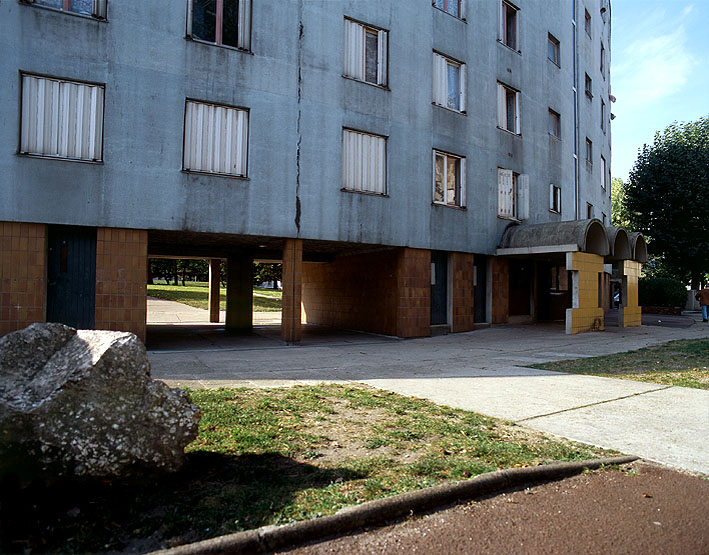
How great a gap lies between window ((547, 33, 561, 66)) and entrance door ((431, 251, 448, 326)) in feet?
38.0

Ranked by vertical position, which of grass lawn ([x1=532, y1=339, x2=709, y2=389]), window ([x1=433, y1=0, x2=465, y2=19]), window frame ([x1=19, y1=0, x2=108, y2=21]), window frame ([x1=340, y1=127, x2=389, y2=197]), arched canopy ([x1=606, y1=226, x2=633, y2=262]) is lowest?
grass lawn ([x1=532, y1=339, x2=709, y2=389])

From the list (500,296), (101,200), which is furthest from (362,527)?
(500,296)

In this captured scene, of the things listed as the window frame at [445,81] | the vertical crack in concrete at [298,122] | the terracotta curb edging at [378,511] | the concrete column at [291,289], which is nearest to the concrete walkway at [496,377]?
the concrete column at [291,289]

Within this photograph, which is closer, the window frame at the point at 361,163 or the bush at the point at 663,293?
the window frame at the point at 361,163

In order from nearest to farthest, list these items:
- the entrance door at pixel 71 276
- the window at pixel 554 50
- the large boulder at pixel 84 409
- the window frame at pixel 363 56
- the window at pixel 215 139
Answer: the large boulder at pixel 84 409 → the entrance door at pixel 71 276 → the window at pixel 215 139 → the window frame at pixel 363 56 → the window at pixel 554 50

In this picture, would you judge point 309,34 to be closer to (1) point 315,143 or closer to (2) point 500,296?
(1) point 315,143

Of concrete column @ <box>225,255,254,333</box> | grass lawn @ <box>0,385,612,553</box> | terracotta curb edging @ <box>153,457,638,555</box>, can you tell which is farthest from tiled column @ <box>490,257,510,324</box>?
terracotta curb edging @ <box>153,457,638,555</box>

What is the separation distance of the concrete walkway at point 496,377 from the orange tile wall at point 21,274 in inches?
99.4

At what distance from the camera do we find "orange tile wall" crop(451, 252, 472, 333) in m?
16.3

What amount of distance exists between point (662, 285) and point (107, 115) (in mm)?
31038

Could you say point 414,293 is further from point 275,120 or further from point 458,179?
point 275,120

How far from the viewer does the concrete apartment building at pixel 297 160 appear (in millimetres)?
10484

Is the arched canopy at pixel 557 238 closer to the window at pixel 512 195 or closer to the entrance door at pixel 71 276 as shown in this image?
the window at pixel 512 195

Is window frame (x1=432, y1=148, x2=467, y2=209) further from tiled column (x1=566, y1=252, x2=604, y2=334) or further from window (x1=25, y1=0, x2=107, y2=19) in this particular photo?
window (x1=25, y1=0, x2=107, y2=19)
